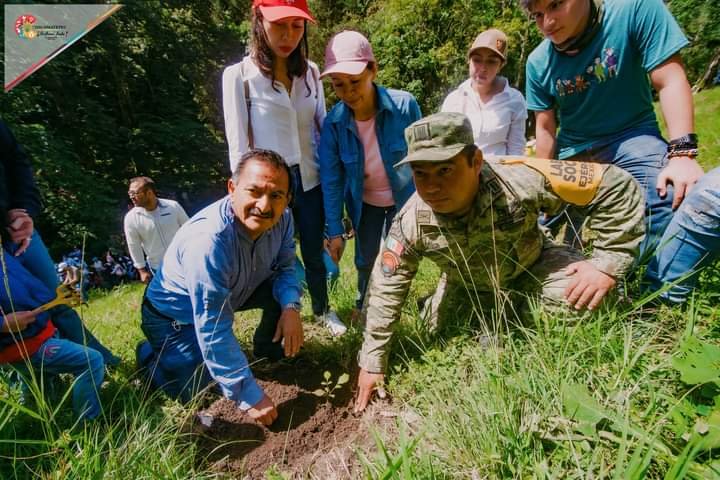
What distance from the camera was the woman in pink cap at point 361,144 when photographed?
2.45 metres

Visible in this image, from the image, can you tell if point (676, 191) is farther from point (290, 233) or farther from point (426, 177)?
point (290, 233)

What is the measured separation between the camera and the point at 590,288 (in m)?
1.88

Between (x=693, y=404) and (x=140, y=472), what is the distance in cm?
204

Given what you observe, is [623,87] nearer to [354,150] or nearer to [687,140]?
[687,140]

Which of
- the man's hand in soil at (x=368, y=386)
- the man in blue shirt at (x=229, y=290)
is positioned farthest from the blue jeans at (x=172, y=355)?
the man's hand in soil at (x=368, y=386)

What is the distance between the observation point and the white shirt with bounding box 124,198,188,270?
15.6ft

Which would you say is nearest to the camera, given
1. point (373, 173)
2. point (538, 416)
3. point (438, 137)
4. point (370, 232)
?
point (538, 416)

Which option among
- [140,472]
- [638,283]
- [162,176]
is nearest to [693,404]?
[638,283]

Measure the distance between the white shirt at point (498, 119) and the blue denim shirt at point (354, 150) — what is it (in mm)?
698

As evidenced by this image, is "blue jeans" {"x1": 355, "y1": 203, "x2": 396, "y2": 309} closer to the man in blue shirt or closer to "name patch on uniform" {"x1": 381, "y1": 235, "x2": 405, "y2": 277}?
the man in blue shirt

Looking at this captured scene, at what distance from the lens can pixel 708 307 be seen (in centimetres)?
177

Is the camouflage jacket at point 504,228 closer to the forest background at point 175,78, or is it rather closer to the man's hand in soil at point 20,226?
the man's hand in soil at point 20,226

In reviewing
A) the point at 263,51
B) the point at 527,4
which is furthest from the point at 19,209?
the point at 527,4

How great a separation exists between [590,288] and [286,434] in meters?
1.67
